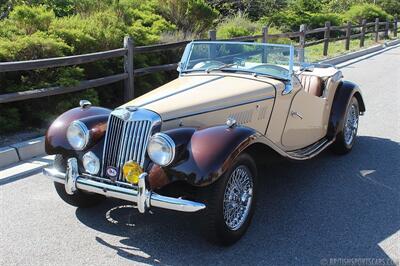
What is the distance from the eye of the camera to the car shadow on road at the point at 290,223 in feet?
12.4

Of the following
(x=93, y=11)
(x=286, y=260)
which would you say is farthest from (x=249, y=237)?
(x=93, y=11)

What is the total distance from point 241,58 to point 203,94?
97 centimetres

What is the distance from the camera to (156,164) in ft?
12.3

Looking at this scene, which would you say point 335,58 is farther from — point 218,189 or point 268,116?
point 218,189

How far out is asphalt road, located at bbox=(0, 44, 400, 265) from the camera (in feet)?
12.3

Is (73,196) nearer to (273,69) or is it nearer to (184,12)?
(273,69)

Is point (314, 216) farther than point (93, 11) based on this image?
No

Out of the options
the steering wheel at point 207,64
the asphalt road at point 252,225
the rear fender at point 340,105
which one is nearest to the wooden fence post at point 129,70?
the steering wheel at point 207,64

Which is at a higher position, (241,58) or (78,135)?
(241,58)

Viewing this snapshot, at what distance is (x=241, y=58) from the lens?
17.3 feet

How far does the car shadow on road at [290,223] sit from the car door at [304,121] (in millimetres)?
395

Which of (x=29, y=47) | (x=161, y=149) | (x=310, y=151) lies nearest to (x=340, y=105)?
(x=310, y=151)

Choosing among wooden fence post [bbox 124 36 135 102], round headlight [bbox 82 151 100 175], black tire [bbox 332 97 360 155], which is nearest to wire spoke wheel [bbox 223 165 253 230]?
round headlight [bbox 82 151 100 175]

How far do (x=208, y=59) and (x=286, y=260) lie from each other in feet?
8.25
